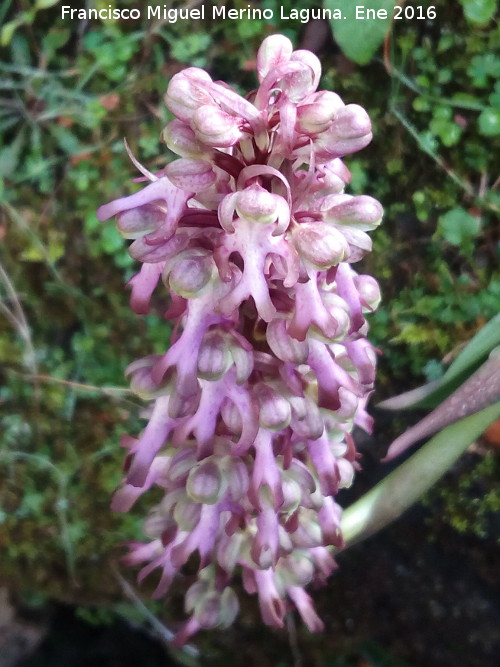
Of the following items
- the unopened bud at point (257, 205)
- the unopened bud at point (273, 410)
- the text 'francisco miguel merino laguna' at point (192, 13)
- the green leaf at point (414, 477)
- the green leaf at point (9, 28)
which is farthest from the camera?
the green leaf at point (9, 28)

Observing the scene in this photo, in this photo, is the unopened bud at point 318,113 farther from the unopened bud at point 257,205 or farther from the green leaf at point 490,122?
the green leaf at point 490,122

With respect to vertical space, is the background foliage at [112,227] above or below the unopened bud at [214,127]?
below

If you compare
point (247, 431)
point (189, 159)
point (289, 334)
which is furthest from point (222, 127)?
point (247, 431)

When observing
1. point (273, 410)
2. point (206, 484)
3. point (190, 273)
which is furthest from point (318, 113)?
point (206, 484)

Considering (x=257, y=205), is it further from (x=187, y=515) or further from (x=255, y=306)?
(x=187, y=515)

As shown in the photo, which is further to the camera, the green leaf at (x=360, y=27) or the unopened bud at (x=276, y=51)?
the green leaf at (x=360, y=27)

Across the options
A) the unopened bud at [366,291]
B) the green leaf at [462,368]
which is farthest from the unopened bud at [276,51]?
the green leaf at [462,368]

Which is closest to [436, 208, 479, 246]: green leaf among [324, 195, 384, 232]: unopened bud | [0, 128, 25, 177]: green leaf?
[324, 195, 384, 232]: unopened bud
